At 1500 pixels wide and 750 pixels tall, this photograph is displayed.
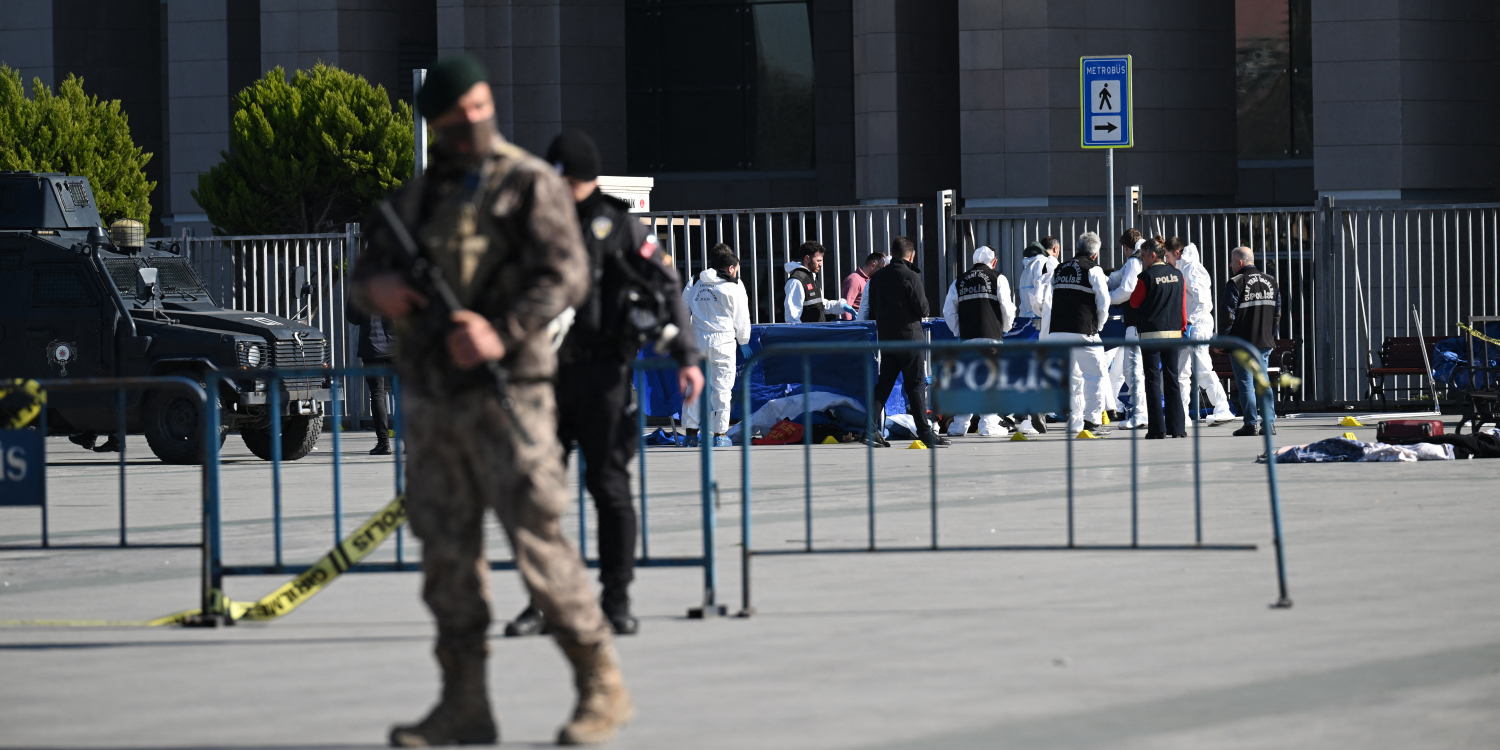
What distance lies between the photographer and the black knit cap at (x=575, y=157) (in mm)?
7570

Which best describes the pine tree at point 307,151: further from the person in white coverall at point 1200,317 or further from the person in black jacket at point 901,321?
the person in white coverall at point 1200,317

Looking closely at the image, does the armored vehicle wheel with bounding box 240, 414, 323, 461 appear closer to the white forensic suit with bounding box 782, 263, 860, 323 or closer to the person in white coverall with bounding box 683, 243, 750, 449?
the person in white coverall with bounding box 683, 243, 750, 449

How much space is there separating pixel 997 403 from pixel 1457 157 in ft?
72.2

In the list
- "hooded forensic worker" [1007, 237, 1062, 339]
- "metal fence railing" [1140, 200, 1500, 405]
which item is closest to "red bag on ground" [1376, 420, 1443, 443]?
"hooded forensic worker" [1007, 237, 1062, 339]

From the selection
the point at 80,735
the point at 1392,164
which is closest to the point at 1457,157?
the point at 1392,164

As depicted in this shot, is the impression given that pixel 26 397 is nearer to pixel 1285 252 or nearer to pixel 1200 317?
pixel 1200 317

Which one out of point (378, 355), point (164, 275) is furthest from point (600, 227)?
point (164, 275)

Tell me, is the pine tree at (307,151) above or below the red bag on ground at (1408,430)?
above

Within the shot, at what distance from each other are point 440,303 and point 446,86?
60 cm

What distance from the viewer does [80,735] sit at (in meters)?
5.99

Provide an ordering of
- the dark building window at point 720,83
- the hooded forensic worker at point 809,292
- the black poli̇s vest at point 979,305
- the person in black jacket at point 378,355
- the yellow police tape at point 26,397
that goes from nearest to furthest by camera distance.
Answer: the yellow police tape at point 26,397 → the person in black jacket at point 378,355 → the black poli̇s vest at point 979,305 → the hooded forensic worker at point 809,292 → the dark building window at point 720,83

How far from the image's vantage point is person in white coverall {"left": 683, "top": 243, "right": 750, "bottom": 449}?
18.2m

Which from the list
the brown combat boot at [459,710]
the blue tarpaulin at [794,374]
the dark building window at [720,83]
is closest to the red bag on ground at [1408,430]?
the blue tarpaulin at [794,374]

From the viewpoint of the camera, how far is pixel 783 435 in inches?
747
